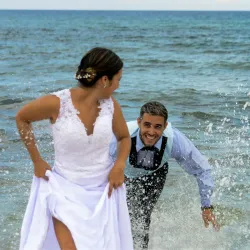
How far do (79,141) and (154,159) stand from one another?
1379mm

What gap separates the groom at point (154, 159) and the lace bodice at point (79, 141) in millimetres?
919

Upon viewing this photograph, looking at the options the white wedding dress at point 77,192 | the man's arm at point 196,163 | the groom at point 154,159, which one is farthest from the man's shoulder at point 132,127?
the white wedding dress at point 77,192

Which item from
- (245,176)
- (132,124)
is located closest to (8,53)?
(245,176)

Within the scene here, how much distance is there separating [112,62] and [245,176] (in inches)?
190

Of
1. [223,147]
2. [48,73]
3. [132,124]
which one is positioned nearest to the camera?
[132,124]

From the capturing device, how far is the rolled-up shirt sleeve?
16.1 ft

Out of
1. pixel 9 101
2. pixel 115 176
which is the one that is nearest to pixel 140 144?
pixel 115 176

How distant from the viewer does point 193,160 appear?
4.93 m

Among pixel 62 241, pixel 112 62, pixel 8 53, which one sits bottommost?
pixel 8 53

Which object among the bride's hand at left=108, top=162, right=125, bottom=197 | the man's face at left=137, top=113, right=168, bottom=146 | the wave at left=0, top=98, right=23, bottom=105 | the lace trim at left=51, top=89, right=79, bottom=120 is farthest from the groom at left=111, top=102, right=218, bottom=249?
the wave at left=0, top=98, right=23, bottom=105

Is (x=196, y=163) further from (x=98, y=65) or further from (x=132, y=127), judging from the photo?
(x=98, y=65)

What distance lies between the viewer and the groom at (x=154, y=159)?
470 centimetres

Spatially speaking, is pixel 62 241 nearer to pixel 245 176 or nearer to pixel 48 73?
pixel 245 176

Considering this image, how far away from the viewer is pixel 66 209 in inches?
146
